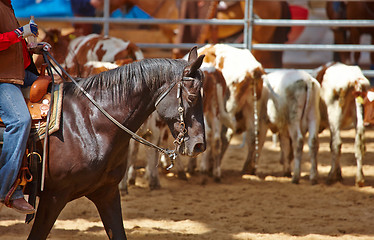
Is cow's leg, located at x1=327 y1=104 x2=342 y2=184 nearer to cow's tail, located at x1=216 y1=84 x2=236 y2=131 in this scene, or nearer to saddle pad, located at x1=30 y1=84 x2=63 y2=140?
cow's tail, located at x1=216 y1=84 x2=236 y2=131

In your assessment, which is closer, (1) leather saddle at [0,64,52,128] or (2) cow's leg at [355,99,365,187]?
(1) leather saddle at [0,64,52,128]

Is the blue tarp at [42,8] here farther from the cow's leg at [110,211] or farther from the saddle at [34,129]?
the cow's leg at [110,211]

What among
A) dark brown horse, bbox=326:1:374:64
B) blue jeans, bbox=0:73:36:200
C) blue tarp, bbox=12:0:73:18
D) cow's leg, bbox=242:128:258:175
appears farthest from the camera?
dark brown horse, bbox=326:1:374:64

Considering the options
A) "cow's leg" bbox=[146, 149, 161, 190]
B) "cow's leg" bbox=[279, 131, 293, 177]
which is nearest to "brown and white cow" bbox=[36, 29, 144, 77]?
"cow's leg" bbox=[146, 149, 161, 190]

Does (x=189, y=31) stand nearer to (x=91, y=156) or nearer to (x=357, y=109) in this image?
(x=357, y=109)

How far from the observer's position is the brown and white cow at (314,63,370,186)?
Answer: 7.71m

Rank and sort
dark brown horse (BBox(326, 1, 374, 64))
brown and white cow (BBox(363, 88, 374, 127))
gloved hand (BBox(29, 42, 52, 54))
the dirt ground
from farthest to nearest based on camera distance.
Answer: dark brown horse (BBox(326, 1, 374, 64))
brown and white cow (BBox(363, 88, 374, 127))
the dirt ground
gloved hand (BBox(29, 42, 52, 54))

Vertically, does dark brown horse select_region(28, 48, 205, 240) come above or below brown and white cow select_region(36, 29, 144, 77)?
below

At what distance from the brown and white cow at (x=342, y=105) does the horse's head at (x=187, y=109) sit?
15.3 feet

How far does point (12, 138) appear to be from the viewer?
11.5 feet

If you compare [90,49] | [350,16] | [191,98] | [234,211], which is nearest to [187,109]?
[191,98]

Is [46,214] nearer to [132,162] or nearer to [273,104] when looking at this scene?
[132,162]

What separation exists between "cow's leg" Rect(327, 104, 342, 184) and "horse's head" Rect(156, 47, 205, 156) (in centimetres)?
471

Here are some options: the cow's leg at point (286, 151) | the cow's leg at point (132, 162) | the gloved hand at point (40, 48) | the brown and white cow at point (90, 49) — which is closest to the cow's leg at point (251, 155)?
the cow's leg at point (286, 151)
